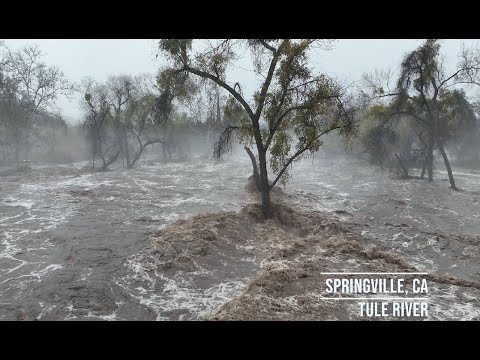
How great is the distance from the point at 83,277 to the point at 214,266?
3.45 metres

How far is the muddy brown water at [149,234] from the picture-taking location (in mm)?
8227

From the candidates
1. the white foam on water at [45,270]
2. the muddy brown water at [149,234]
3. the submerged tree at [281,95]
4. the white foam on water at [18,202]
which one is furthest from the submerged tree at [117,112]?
the white foam on water at [45,270]

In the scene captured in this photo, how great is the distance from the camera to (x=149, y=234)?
42.7 ft

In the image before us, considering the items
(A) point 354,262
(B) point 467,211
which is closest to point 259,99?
(A) point 354,262

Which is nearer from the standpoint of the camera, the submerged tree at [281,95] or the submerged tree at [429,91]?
the submerged tree at [281,95]

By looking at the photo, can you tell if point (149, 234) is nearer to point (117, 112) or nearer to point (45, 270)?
point (45, 270)

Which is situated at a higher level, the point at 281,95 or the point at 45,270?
the point at 281,95

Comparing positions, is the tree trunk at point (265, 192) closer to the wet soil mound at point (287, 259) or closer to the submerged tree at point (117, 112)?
the wet soil mound at point (287, 259)

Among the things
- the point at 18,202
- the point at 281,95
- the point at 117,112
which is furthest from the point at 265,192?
the point at 117,112

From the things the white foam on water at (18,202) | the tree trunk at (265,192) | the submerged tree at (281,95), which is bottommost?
the white foam on water at (18,202)

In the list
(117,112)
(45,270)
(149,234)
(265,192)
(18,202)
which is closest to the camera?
(45,270)

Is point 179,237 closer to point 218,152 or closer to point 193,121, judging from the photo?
point 218,152

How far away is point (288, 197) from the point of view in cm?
2008
